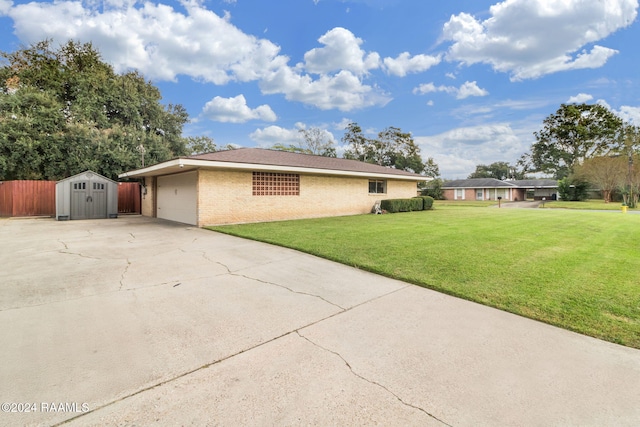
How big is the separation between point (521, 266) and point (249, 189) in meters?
9.95

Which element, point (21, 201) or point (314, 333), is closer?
point (314, 333)

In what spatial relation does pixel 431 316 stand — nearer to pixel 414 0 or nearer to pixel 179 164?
pixel 179 164

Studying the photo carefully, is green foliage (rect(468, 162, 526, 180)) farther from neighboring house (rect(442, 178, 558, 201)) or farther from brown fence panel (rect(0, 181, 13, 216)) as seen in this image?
brown fence panel (rect(0, 181, 13, 216))

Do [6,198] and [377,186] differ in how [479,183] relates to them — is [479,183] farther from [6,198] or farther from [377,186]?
[6,198]

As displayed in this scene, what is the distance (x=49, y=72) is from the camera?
2058cm

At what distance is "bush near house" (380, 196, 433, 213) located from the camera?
1741 centimetres

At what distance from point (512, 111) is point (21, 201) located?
3372cm

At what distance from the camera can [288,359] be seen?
7.69 ft

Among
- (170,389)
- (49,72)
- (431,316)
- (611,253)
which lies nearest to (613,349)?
(431,316)

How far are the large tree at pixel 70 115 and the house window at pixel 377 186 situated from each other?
16946 millimetres

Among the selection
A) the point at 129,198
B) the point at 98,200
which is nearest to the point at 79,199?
the point at 98,200

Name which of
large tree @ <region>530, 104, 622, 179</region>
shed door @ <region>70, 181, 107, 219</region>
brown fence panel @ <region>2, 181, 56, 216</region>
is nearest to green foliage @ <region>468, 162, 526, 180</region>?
large tree @ <region>530, 104, 622, 179</region>

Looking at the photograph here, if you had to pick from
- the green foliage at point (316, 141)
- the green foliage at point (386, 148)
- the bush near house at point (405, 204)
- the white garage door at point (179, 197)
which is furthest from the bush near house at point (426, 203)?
the green foliage at point (386, 148)

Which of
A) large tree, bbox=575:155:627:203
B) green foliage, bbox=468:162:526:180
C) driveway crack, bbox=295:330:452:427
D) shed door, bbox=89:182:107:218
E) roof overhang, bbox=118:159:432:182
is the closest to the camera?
driveway crack, bbox=295:330:452:427
